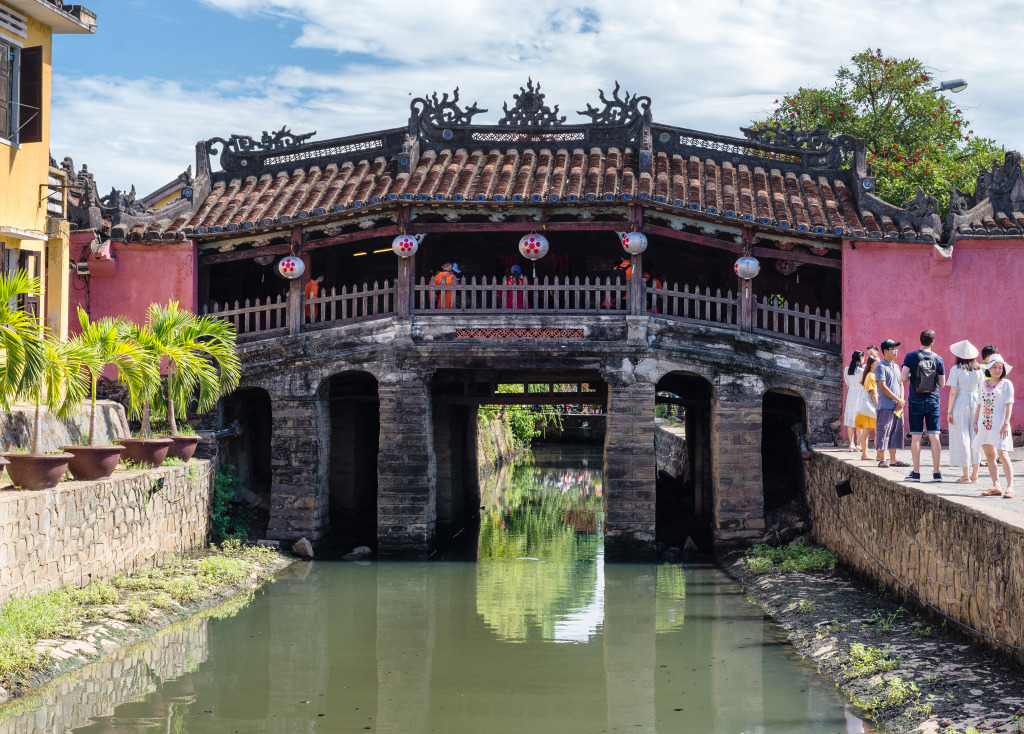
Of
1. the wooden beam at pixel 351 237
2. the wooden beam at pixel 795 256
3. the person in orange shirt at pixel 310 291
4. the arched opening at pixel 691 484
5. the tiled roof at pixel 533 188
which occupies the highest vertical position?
the tiled roof at pixel 533 188

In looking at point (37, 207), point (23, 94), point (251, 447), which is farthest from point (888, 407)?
point (23, 94)

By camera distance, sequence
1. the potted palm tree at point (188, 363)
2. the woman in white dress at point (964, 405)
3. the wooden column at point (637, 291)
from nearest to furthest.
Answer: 1. the woman in white dress at point (964, 405)
2. the potted palm tree at point (188, 363)
3. the wooden column at point (637, 291)

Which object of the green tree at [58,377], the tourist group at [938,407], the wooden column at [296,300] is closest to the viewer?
the tourist group at [938,407]

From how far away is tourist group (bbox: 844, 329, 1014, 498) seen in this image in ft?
35.5

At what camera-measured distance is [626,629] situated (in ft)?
43.0

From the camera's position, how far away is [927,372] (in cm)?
1206

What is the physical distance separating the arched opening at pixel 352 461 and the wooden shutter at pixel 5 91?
21.2 ft

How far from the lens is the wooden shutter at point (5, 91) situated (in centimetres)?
1516

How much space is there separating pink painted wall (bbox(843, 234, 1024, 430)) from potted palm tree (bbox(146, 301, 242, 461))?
9308 mm

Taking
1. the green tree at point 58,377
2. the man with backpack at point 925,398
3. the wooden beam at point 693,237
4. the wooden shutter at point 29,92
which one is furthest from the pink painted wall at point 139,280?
the man with backpack at point 925,398

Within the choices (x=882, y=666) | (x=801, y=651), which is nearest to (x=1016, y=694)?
(x=882, y=666)

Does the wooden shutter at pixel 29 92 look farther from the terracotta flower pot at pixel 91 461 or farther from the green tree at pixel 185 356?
the terracotta flower pot at pixel 91 461

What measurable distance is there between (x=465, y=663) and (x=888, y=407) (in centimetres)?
593

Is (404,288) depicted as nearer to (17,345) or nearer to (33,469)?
(33,469)
